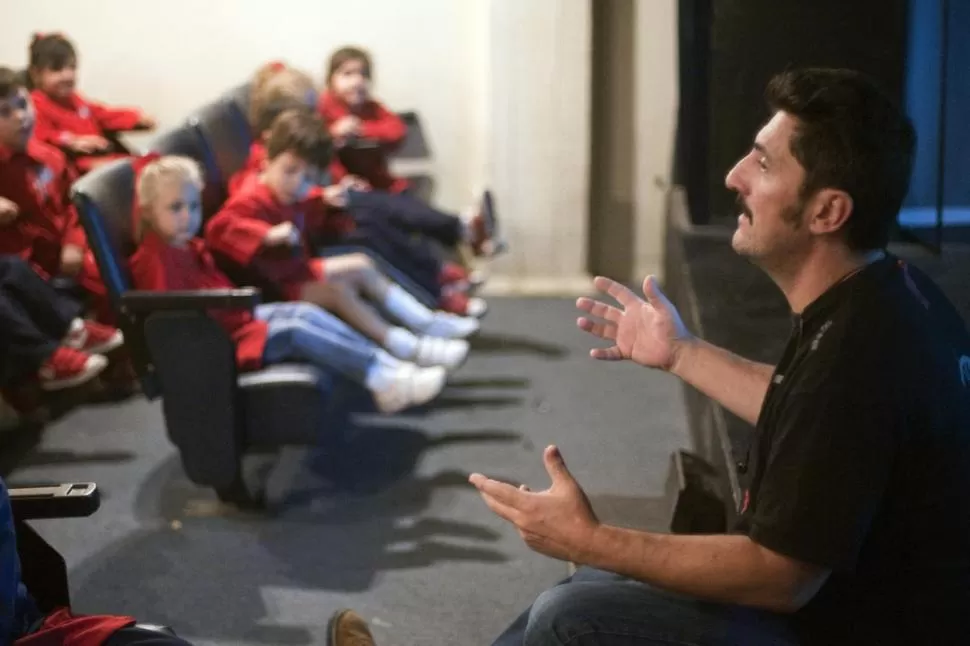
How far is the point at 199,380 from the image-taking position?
241 cm

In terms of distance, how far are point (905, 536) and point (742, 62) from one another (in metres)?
2.47

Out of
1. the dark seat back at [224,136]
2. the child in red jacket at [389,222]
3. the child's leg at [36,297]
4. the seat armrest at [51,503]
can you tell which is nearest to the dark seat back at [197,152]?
the dark seat back at [224,136]

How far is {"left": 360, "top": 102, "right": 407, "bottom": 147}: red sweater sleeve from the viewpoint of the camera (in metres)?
4.03

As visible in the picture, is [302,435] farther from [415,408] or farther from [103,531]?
[415,408]

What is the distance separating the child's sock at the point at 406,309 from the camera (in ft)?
10.7

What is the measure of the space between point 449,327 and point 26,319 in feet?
3.98

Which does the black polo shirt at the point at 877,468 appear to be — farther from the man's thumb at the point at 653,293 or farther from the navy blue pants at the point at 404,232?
the navy blue pants at the point at 404,232

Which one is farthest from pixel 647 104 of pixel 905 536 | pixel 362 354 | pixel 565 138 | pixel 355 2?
pixel 905 536

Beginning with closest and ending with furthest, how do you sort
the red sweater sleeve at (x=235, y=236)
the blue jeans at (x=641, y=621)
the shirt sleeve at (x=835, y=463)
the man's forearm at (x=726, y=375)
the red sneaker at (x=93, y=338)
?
the shirt sleeve at (x=835, y=463) < the blue jeans at (x=641, y=621) < the man's forearm at (x=726, y=375) < the red sweater sleeve at (x=235, y=236) < the red sneaker at (x=93, y=338)

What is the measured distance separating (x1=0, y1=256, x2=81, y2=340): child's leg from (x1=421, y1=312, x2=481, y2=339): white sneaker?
103cm

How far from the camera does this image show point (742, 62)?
342 cm

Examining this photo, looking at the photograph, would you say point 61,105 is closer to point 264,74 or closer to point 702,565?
point 264,74

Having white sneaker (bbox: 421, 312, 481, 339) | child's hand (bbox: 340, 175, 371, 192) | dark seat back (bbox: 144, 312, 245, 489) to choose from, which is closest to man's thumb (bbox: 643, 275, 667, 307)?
dark seat back (bbox: 144, 312, 245, 489)

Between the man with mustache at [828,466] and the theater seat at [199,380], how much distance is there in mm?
1221
